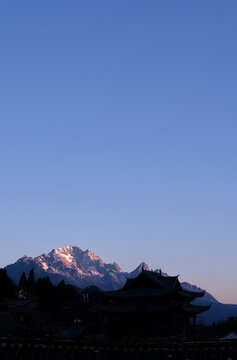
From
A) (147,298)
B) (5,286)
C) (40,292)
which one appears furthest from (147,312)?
(40,292)

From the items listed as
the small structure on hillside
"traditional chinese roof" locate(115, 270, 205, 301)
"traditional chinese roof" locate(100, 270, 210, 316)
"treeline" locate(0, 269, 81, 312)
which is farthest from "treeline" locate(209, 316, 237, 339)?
"treeline" locate(0, 269, 81, 312)

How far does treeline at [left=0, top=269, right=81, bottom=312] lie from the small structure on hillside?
68574 mm

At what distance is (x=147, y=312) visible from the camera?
52875mm

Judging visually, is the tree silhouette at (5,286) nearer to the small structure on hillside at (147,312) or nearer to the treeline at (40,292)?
the treeline at (40,292)

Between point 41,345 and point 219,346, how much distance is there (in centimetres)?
1381

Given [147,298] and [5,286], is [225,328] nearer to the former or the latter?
[147,298]

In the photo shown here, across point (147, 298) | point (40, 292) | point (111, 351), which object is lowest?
point (111, 351)

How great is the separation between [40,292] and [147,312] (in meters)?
103

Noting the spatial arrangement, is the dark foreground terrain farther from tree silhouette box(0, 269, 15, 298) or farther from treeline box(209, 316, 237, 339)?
tree silhouette box(0, 269, 15, 298)

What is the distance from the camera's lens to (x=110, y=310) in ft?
179

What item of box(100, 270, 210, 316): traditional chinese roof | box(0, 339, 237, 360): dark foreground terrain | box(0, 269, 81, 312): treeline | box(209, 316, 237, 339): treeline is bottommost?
box(0, 339, 237, 360): dark foreground terrain

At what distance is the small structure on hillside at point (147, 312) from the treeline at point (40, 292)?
225 ft

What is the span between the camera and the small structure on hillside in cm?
5219

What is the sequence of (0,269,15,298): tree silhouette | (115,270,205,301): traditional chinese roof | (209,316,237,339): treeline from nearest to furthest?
(115,270,205,301): traditional chinese roof, (209,316,237,339): treeline, (0,269,15,298): tree silhouette
